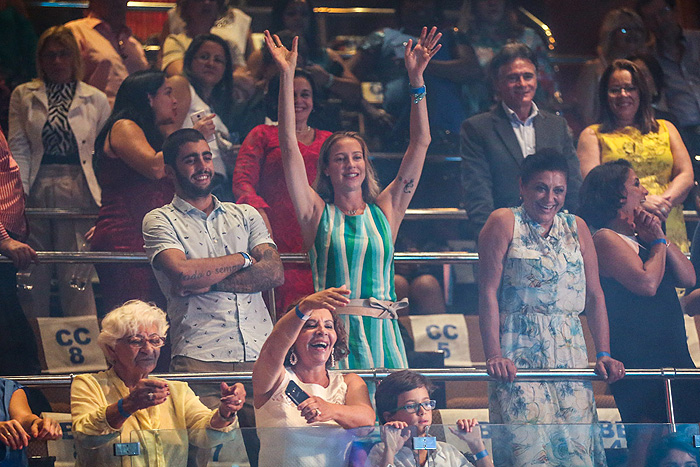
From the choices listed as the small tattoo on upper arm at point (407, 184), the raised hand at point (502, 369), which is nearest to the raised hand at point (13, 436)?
the raised hand at point (502, 369)

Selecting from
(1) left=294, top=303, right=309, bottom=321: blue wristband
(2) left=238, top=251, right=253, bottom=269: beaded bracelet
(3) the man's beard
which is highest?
(3) the man's beard

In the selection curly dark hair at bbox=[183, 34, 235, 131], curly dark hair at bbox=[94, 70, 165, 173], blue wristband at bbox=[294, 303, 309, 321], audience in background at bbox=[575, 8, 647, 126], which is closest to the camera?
blue wristband at bbox=[294, 303, 309, 321]

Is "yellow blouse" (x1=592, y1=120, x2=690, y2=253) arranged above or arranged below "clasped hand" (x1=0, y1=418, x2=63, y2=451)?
above

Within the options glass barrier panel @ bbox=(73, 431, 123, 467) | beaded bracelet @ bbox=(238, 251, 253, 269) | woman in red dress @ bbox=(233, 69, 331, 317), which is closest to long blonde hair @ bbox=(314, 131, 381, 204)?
woman in red dress @ bbox=(233, 69, 331, 317)

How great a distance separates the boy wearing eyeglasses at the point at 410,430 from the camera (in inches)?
127

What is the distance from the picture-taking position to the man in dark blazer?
4.61 meters

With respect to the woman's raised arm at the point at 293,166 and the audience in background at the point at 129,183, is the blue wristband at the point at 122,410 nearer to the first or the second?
the audience in background at the point at 129,183

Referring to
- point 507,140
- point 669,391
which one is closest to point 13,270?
point 507,140

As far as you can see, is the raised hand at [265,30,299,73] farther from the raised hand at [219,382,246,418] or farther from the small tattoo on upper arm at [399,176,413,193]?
the raised hand at [219,382,246,418]

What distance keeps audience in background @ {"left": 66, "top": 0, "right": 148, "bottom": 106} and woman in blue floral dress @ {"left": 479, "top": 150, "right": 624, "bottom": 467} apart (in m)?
1.94

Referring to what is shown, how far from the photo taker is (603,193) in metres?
4.48

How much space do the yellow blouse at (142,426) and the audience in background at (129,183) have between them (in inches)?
29.0

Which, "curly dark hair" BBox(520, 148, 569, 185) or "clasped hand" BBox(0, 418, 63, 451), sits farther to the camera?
"curly dark hair" BBox(520, 148, 569, 185)

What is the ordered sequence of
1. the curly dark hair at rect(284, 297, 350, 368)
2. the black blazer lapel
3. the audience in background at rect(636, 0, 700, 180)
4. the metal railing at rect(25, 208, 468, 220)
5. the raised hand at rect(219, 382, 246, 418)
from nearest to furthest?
the raised hand at rect(219, 382, 246, 418) → the curly dark hair at rect(284, 297, 350, 368) → the metal railing at rect(25, 208, 468, 220) → the black blazer lapel → the audience in background at rect(636, 0, 700, 180)
